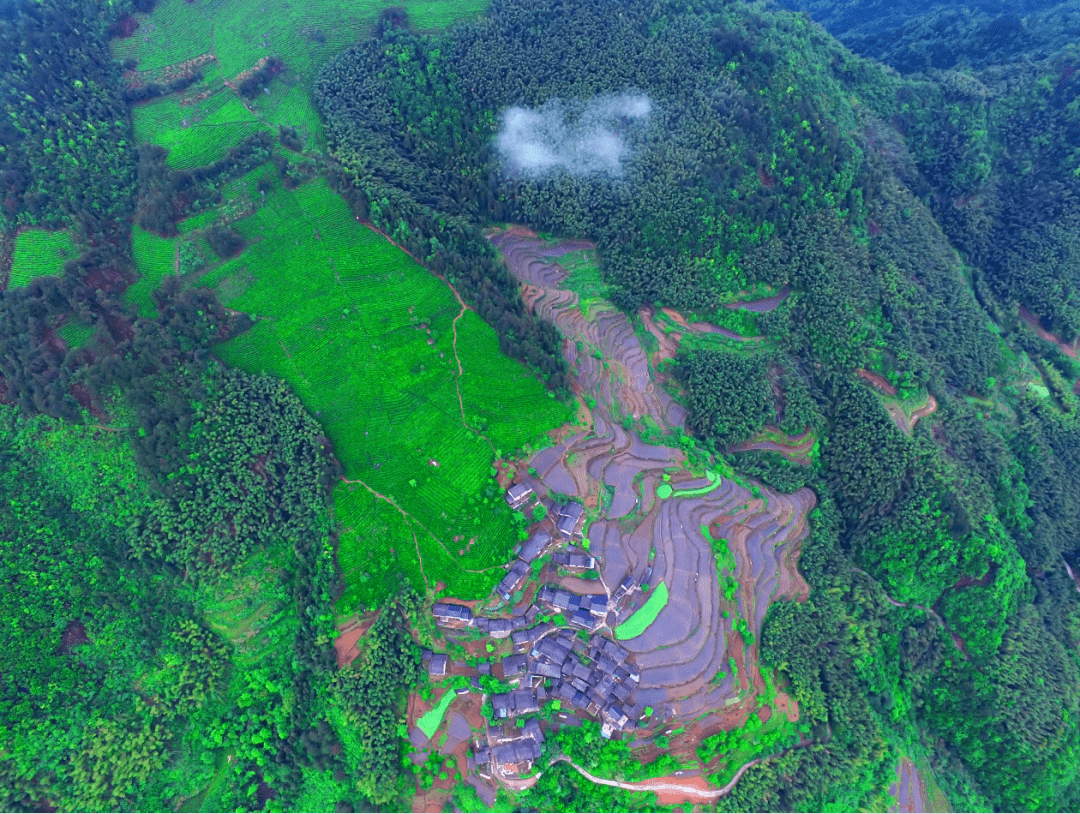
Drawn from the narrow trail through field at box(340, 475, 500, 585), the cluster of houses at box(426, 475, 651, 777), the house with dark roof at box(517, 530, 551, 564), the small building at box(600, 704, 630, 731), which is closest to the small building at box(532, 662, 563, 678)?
the cluster of houses at box(426, 475, 651, 777)

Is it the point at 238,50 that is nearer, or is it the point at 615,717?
the point at 615,717

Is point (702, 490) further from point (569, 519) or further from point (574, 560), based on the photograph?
point (574, 560)

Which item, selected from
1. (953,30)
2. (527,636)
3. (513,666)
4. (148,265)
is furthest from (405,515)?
(953,30)

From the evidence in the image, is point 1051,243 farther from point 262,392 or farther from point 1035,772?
point 262,392

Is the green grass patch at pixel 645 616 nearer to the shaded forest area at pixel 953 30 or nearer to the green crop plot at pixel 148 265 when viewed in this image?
the green crop plot at pixel 148 265

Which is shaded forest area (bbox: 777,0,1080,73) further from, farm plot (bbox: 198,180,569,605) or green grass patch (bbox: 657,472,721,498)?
farm plot (bbox: 198,180,569,605)

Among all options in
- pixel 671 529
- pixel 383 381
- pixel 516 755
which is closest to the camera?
pixel 516 755
